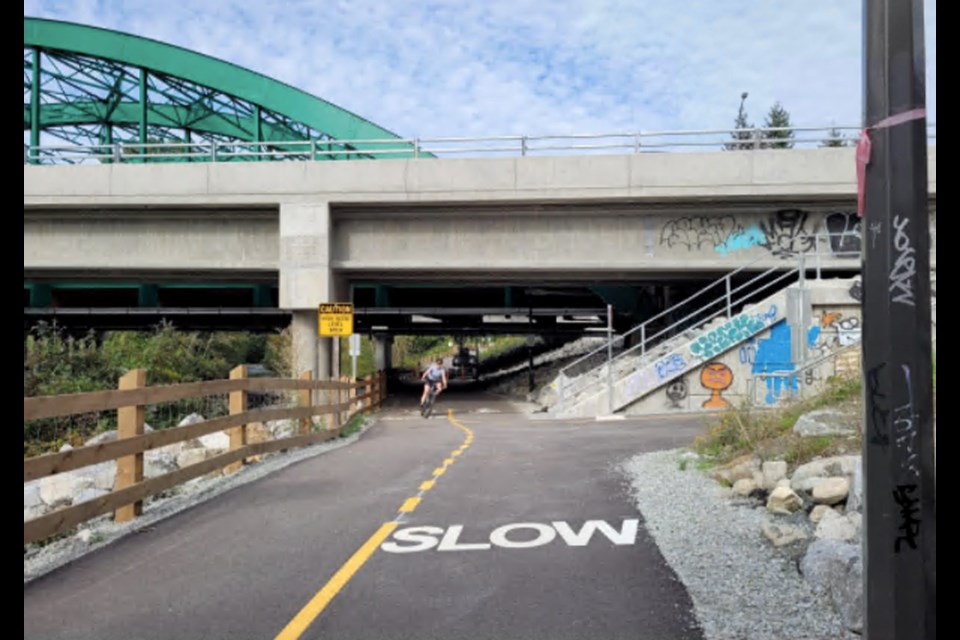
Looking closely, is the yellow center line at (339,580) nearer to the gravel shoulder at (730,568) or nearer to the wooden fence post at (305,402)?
the gravel shoulder at (730,568)

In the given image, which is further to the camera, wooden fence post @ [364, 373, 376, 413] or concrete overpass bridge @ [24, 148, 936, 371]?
wooden fence post @ [364, 373, 376, 413]

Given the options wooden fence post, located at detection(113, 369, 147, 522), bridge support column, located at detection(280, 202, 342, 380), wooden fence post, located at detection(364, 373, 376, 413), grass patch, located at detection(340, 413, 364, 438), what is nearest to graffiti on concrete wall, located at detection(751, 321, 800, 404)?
grass patch, located at detection(340, 413, 364, 438)

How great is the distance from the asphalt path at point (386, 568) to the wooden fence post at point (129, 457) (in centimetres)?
54

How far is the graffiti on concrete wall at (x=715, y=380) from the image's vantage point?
19766mm

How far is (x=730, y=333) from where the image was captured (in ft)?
64.6

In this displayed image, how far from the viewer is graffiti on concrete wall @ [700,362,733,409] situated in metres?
19.8

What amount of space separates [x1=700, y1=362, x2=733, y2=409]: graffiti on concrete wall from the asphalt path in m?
10.8

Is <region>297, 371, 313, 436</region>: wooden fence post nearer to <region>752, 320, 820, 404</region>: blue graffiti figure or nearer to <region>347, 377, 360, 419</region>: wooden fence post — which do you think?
<region>347, 377, 360, 419</region>: wooden fence post

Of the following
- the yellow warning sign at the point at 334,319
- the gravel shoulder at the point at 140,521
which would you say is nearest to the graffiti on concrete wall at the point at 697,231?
the yellow warning sign at the point at 334,319

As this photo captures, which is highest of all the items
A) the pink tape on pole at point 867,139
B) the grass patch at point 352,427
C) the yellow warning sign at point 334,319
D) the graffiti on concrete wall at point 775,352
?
the pink tape on pole at point 867,139

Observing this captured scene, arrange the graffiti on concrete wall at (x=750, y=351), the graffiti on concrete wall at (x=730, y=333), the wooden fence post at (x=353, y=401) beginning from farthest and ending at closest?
the wooden fence post at (x=353, y=401) < the graffiti on concrete wall at (x=750, y=351) < the graffiti on concrete wall at (x=730, y=333)

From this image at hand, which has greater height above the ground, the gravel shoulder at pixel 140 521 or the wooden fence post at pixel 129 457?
the wooden fence post at pixel 129 457

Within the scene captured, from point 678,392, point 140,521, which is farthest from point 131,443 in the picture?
point 678,392
